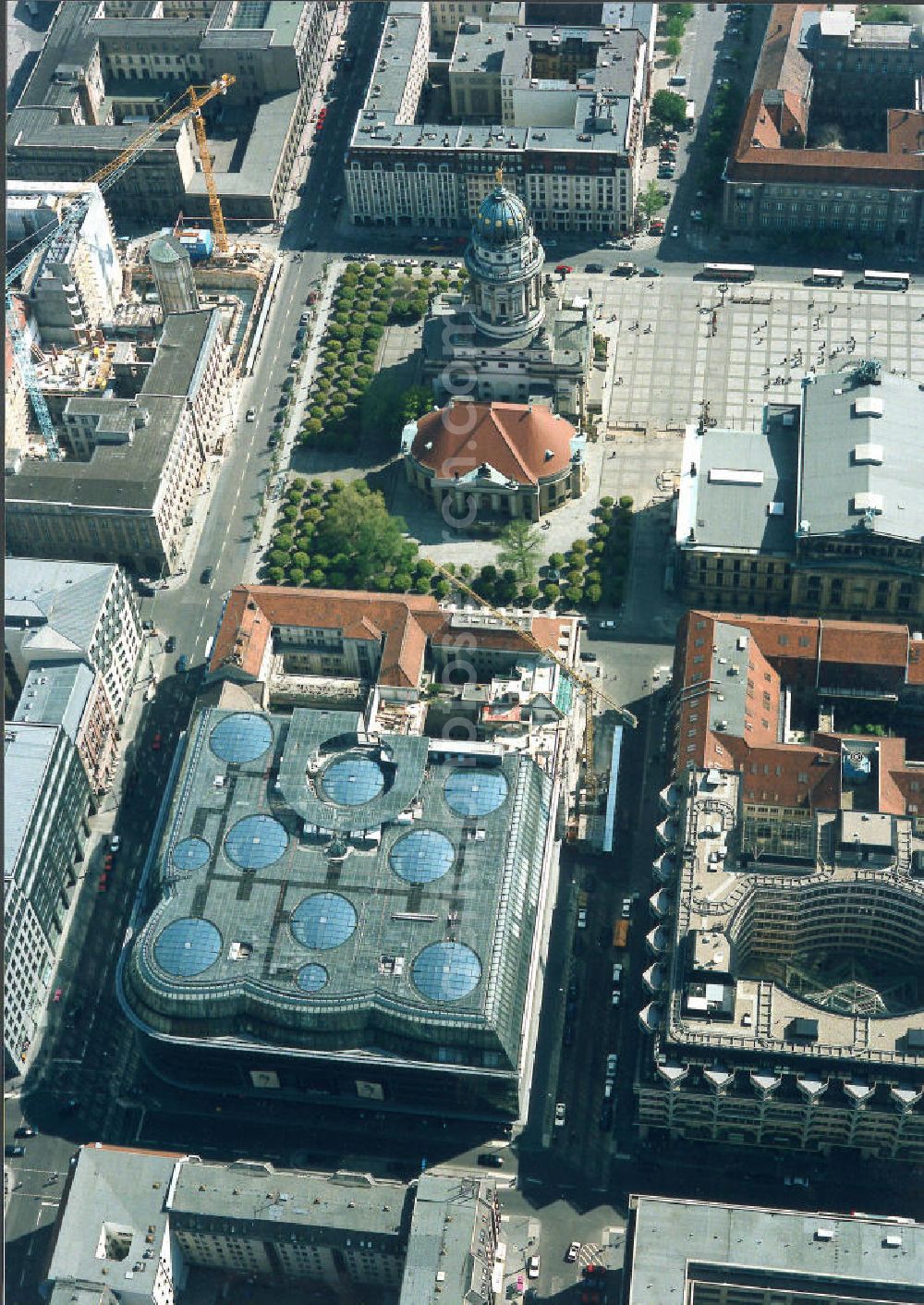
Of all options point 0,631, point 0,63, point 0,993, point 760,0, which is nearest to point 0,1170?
point 0,631

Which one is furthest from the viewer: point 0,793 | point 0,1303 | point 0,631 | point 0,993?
point 0,631

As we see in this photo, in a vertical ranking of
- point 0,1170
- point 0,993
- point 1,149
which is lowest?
point 0,993

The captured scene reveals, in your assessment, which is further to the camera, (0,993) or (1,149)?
(1,149)

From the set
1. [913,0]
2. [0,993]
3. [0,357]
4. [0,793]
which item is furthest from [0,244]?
[913,0]

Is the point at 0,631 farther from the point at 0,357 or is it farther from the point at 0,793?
the point at 0,793

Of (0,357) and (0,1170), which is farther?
(0,1170)

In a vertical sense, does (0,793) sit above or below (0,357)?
below

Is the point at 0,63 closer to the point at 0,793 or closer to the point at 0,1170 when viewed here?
the point at 0,793

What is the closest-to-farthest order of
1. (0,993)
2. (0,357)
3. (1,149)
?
(0,993) < (1,149) < (0,357)

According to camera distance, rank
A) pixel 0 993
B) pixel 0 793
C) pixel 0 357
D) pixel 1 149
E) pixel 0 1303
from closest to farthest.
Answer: pixel 0 1303 → pixel 0 793 → pixel 0 993 → pixel 1 149 → pixel 0 357
